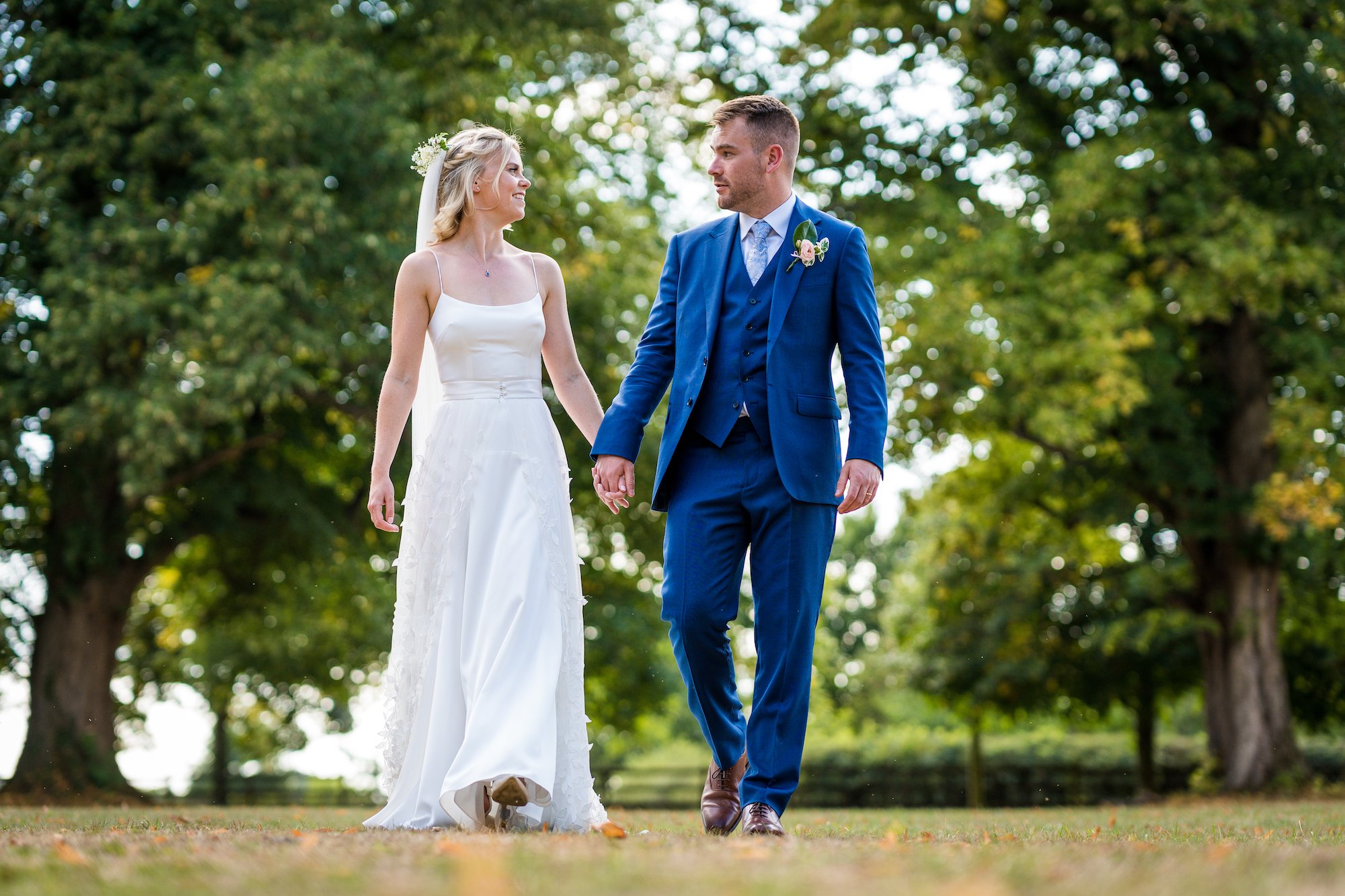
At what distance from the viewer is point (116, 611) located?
15.5m

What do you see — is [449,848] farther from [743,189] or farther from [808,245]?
[743,189]

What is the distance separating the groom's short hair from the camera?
5449 mm

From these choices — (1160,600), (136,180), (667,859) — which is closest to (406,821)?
(667,859)

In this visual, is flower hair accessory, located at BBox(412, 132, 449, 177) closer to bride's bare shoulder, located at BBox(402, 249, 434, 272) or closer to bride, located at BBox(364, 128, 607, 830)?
bride, located at BBox(364, 128, 607, 830)

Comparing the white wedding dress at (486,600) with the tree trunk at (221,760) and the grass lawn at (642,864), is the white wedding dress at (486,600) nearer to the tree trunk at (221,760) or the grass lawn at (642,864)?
the grass lawn at (642,864)

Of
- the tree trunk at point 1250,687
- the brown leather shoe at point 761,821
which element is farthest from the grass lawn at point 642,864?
the tree trunk at point 1250,687

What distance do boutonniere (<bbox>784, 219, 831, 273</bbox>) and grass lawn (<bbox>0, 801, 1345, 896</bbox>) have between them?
2.13 meters

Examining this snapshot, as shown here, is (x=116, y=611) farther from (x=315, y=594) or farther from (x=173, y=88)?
(x=173, y=88)

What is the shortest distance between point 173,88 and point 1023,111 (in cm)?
929

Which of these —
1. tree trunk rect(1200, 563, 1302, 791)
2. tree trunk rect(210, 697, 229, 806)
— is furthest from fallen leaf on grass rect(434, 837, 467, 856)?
tree trunk rect(210, 697, 229, 806)

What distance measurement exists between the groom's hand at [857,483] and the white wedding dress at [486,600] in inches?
49.1

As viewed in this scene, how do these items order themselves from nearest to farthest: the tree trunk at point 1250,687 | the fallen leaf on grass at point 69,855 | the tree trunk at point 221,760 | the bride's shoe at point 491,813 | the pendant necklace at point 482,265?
1. the fallen leaf on grass at point 69,855
2. the bride's shoe at point 491,813
3. the pendant necklace at point 482,265
4. the tree trunk at point 1250,687
5. the tree trunk at point 221,760

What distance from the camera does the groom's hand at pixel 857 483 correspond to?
16.5 ft

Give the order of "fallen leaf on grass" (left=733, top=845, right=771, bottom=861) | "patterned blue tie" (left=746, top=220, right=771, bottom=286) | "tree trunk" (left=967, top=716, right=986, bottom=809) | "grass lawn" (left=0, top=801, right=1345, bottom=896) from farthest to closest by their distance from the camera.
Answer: "tree trunk" (left=967, top=716, right=986, bottom=809)
"patterned blue tie" (left=746, top=220, right=771, bottom=286)
"fallen leaf on grass" (left=733, top=845, right=771, bottom=861)
"grass lawn" (left=0, top=801, right=1345, bottom=896)
